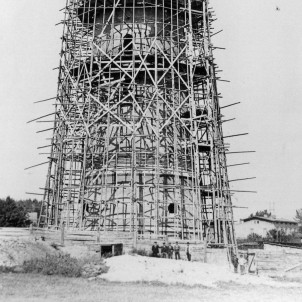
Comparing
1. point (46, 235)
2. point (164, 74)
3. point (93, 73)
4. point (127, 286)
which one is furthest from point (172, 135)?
point (127, 286)

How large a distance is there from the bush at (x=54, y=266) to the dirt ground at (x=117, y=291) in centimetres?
59

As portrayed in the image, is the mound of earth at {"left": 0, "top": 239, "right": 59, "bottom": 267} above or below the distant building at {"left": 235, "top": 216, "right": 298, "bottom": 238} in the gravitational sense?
below

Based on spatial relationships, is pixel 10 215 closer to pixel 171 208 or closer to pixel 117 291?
pixel 171 208

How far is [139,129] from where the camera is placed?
74.3 ft

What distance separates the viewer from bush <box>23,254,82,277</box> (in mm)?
13609

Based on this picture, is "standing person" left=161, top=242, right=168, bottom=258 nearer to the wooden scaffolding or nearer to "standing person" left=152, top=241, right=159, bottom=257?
"standing person" left=152, top=241, right=159, bottom=257

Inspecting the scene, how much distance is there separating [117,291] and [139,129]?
12.4 metres

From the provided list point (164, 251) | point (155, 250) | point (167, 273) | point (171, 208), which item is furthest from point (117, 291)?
point (171, 208)

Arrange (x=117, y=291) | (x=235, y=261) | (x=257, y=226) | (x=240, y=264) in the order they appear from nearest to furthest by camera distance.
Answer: (x=117, y=291) → (x=240, y=264) → (x=235, y=261) → (x=257, y=226)

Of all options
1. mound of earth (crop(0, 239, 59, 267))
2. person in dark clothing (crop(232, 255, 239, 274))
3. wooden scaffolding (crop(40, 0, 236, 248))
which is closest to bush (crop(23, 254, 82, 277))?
mound of earth (crop(0, 239, 59, 267))

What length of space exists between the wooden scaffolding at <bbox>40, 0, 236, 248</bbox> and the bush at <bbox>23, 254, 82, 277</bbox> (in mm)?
5891

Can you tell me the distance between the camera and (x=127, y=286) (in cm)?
1213

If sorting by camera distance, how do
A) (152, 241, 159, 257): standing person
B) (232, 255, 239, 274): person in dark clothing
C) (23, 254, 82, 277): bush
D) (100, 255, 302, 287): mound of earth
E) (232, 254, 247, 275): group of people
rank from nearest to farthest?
(100, 255, 302, 287): mound of earth → (23, 254, 82, 277): bush → (152, 241, 159, 257): standing person → (232, 254, 247, 275): group of people → (232, 255, 239, 274): person in dark clothing

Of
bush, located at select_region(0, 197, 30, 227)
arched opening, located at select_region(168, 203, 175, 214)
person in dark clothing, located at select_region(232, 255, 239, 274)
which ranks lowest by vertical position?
person in dark clothing, located at select_region(232, 255, 239, 274)
